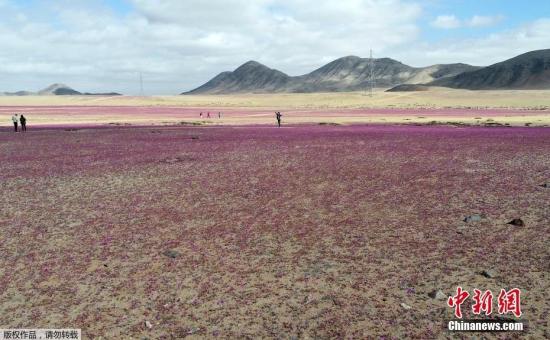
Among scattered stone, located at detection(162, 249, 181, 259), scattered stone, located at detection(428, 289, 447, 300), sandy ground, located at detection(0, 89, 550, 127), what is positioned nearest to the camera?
scattered stone, located at detection(428, 289, 447, 300)

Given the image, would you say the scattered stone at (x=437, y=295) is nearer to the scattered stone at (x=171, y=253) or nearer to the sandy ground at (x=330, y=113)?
the scattered stone at (x=171, y=253)

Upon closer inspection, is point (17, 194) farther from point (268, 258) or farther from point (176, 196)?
point (268, 258)

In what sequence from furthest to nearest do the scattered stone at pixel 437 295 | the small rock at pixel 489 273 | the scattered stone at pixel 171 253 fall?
the scattered stone at pixel 171 253 < the small rock at pixel 489 273 < the scattered stone at pixel 437 295

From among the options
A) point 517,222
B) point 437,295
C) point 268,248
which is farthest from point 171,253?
point 517,222

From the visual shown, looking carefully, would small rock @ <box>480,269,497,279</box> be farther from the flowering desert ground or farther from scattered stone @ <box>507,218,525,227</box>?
scattered stone @ <box>507,218,525,227</box>

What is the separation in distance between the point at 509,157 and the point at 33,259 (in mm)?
19153

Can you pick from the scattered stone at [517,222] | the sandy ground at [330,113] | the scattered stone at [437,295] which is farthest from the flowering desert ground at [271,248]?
the sandy ground at [330,113]

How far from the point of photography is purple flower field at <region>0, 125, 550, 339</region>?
5945 mm

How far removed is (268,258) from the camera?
26.4ft

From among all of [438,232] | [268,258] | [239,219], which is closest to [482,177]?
[438,232]

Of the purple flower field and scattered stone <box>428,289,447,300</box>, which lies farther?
scattered stone <box>428,289,447,300</box>

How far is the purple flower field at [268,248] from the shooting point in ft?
19.5

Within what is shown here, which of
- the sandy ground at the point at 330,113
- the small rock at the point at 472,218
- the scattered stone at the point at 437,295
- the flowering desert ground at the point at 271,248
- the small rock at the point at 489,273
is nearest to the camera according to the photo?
the flowering desert ground at the point at 271,248

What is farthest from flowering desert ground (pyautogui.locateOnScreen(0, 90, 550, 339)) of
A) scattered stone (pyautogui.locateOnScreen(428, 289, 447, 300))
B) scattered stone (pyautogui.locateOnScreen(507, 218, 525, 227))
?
scattered stone (pyautogui.locateOnScreen(507, 218, 525, 227))
